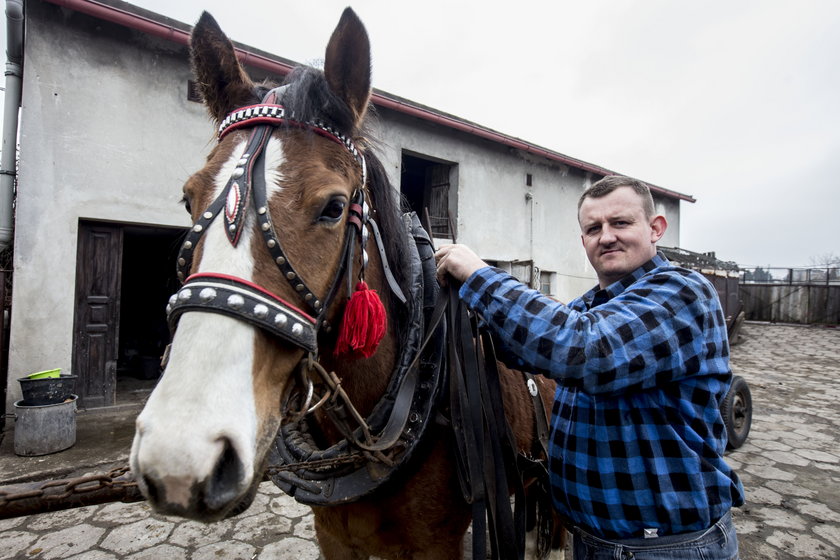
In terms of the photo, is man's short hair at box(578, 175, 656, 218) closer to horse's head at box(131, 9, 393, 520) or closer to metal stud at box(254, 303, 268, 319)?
horse's head at box(131, 9, 393, 520)

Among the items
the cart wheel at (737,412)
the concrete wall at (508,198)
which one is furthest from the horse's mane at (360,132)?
the concrete wall at (508,198)

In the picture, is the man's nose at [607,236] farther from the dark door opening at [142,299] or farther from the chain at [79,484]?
the dark door opening at [142,299]

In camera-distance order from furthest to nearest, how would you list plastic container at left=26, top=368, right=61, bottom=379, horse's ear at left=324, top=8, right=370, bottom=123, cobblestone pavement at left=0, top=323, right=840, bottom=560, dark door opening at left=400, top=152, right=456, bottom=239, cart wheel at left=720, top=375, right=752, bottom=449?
dark door opening at left=400, top=152, right=456, bottom=239 → plastic container at left=26, top=368, right=61, bottom=379 → cart wheel at left=720, top=375, right=752, bottom=449 → cobblestone pavement at left=0, top=323, right=840, bottom=560 → horse's ear at left=324, top=8, right=370, bottom=123

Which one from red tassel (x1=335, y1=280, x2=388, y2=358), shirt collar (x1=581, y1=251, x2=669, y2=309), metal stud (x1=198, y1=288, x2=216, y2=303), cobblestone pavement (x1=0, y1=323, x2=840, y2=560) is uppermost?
shirt collar (x1=581, y1=251, x2=669, y2=309)

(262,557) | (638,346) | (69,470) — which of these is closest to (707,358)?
(638,346)

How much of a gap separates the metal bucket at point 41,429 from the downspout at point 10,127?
2.18 meters

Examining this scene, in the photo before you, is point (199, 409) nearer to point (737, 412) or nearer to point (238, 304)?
point (238, 304)

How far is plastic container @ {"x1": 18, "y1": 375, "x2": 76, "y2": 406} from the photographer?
4332mm

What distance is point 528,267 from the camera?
10422 millimetres

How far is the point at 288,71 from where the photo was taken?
3.01 m

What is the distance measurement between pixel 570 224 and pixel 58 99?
35.9ft

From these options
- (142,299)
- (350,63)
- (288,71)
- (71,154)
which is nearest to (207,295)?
(350,63)

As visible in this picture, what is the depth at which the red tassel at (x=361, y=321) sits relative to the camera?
3.84 ft

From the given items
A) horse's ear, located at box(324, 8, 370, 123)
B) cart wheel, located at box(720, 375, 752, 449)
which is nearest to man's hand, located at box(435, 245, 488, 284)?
horse's ear, located at box(324, 8, 370, 123)
